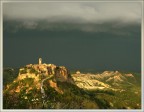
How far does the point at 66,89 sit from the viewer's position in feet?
29.1

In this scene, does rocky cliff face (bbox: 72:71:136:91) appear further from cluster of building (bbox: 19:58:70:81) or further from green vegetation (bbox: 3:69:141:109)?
cluster of building (bbox: 19:58:70:81)

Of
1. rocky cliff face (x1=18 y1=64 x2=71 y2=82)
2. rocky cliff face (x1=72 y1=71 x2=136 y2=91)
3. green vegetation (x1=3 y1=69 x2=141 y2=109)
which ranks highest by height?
rocky cliff face (x1=18 y1=64 x2=71 y2=82)

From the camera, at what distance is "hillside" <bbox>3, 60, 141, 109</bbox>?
28.8ft

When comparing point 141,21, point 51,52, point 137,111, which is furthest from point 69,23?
point 137,111

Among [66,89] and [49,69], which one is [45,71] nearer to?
[49,69]

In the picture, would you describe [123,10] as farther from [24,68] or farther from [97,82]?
[24,68]

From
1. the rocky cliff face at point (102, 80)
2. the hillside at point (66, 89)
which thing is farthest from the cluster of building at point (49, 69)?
the rocky cliff face at point (102, 80)

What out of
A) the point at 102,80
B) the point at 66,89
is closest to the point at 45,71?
the point at 66,89

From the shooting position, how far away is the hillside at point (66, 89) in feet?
28.8

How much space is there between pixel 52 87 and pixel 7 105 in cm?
73

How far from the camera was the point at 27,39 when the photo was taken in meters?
8.86

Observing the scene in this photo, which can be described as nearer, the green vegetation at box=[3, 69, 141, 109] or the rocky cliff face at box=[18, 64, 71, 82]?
the green vegetation at box=[3, 69, 141, 109]

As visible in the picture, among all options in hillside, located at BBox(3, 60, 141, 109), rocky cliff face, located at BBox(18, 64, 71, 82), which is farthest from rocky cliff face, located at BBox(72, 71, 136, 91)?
rocky cliff face, located at BBox(18, 64, 71, 82)

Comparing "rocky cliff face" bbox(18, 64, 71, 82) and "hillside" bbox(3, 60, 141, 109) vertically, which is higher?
"rocky cliff face" bbox(18, 64, 71, 82)
